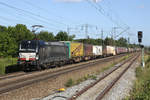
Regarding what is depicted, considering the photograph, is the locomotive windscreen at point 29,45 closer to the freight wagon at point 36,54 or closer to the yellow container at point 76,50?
the freight wagon at point 36,54

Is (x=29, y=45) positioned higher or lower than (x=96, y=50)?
higher

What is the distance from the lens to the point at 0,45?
184ft

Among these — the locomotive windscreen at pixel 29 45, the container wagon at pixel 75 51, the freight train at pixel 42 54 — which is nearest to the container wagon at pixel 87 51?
the container wagon at pixel 75 51

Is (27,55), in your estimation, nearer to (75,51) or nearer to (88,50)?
(75,51)

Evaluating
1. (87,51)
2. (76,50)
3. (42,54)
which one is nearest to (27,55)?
(42,54)

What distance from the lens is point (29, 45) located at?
754 inches

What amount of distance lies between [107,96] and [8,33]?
2381 inches

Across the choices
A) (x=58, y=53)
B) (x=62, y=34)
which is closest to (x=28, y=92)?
(x=58, y=53)

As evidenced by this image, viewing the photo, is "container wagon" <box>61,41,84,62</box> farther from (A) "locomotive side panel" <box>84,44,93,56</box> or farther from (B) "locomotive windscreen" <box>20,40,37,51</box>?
(B) "locomotive windscreen" <box>20,40,37,51</box>

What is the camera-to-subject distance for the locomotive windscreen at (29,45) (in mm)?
18938

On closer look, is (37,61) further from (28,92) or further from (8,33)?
(8,33)

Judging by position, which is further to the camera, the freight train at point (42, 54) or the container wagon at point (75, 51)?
the container wagon at point (75, 51)

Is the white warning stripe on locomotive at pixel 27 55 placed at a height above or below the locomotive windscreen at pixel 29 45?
below

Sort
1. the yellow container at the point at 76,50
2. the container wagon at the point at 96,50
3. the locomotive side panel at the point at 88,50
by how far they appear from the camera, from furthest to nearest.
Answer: the container wagon at the point at 96,50, the locomotive side panel at the point at 88,50, the yellow container at the point at 76,50
